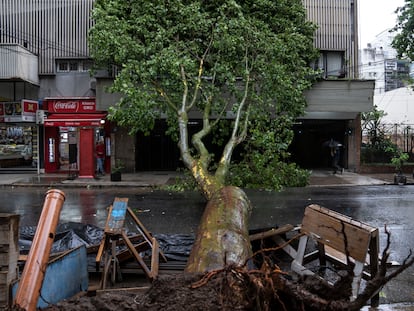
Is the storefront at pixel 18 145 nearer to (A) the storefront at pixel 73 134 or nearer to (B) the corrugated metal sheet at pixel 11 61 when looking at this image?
(A) the storefront at pixel 73 134

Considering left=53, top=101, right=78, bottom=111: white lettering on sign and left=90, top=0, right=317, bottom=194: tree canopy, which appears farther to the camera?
left=53, top=101, right=78, bottom=111: white lettering on sign

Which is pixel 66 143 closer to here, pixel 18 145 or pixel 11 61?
pixel 18 145

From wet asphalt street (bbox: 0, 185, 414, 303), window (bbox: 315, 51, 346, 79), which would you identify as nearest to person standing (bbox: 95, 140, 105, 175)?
wet asphalt street (bbox: 0, 185, 414, 303)

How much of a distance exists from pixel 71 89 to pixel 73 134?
2116 millimetres

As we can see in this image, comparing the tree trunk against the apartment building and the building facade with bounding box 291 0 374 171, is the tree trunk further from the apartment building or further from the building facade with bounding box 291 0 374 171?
the building facade with bounding box 291 0 374 171

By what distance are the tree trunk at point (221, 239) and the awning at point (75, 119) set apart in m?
13.6

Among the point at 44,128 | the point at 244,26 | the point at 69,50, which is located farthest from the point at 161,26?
the point at 44,128

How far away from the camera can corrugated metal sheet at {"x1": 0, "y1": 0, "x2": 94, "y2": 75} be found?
66.4ft

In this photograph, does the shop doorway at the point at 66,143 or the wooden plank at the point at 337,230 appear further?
the shop doorway at the point at 66,143

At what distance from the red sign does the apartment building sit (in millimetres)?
45

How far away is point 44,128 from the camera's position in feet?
66.8

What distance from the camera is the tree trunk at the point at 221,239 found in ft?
12.0

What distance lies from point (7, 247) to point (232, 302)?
1837 millimetres

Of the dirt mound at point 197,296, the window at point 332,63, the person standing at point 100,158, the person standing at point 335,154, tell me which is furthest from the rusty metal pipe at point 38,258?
the window at point 332,63
